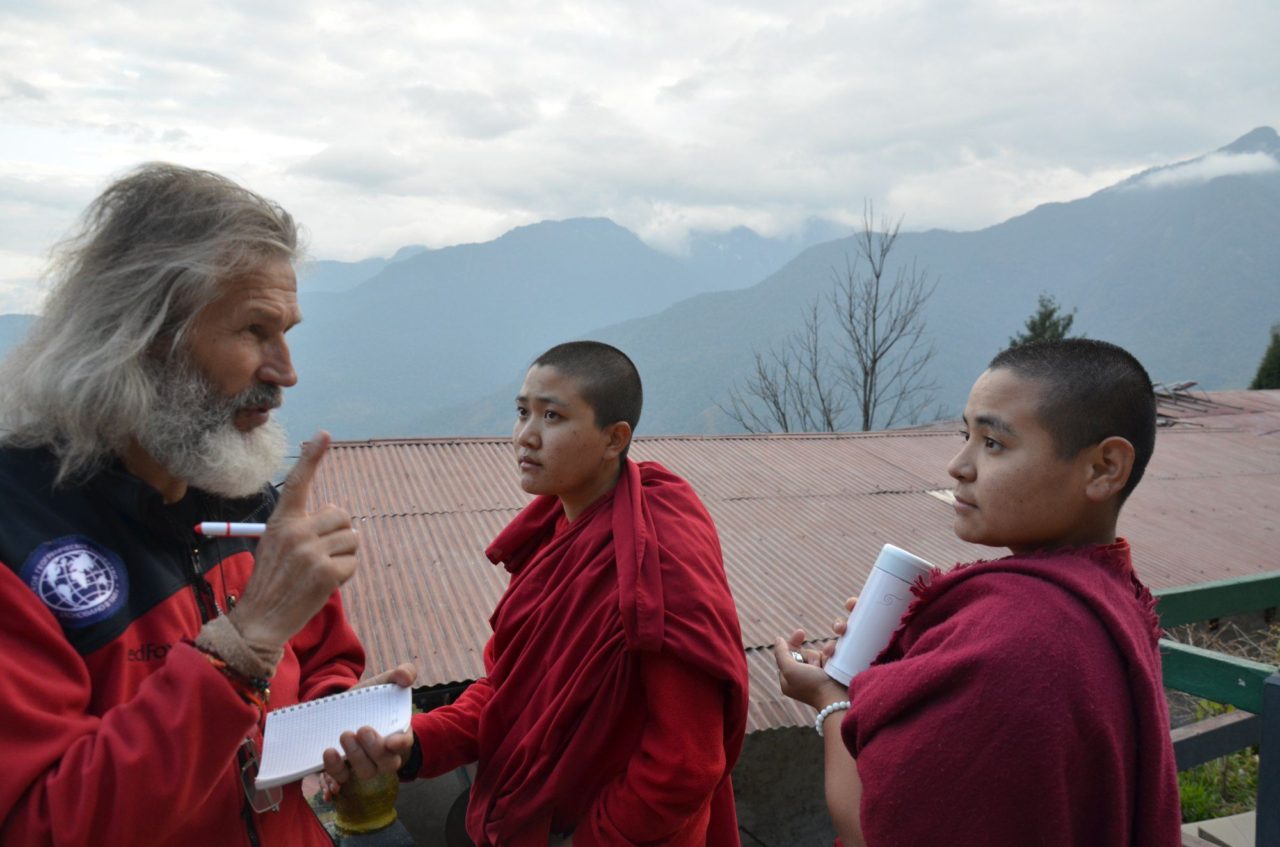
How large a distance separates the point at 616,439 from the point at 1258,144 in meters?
247

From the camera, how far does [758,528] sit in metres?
6.43

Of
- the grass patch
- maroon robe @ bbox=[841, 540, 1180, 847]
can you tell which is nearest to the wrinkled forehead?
maroon robe @ bbox=[841, 540, 1180, 847]

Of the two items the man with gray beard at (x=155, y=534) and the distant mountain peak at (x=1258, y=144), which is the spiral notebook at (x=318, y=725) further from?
the distant mountain peak at (x=1258, y=144)

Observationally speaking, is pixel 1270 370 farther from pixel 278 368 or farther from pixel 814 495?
pixel 278 368

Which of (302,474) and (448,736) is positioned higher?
(302,474)

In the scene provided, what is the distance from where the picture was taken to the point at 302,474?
1482mm

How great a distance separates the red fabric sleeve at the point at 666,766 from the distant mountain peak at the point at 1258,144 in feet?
788

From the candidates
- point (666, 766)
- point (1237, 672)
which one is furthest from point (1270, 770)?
point (666, 766)

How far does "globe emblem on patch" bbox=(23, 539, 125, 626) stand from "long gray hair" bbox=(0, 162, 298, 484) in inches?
5.6

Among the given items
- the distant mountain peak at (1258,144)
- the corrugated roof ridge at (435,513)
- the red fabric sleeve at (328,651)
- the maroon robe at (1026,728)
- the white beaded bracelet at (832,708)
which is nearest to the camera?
the maroon robe at (1026,728)

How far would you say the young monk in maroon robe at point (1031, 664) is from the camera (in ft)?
4.23

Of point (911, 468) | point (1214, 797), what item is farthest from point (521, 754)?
point (911, 468)

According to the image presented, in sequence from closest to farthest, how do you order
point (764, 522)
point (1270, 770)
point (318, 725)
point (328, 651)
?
→ point (318, 725), point (1270, 770), point (328, 651), point (764, 522)

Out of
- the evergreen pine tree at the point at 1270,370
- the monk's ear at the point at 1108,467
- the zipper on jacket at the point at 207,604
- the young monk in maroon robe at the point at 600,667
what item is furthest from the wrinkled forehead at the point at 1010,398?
the evergreen pine tree at the point at 1270,370
